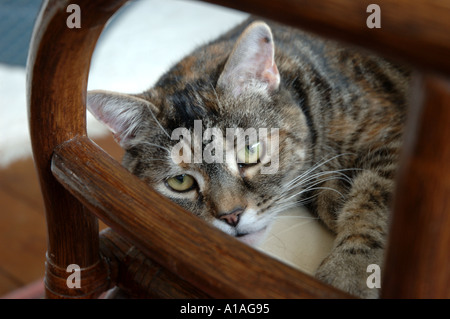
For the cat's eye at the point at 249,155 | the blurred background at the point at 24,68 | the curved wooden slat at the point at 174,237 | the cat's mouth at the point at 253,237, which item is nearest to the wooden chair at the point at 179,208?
the curved wooden slat at the point at 174,237

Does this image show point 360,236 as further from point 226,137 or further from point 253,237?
point 226,137

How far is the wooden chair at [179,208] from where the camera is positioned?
14.1 inches

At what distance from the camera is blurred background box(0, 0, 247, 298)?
6.17ft

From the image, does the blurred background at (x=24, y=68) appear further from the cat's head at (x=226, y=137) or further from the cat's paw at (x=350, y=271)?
the cat's paw at (x=350, y=271)

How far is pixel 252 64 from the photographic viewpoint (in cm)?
94

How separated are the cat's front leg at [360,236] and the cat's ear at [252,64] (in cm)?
26

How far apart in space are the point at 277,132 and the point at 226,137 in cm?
10

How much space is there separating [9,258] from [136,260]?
113 cm

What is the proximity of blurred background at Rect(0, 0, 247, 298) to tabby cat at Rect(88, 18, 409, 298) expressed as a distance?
3.02ft

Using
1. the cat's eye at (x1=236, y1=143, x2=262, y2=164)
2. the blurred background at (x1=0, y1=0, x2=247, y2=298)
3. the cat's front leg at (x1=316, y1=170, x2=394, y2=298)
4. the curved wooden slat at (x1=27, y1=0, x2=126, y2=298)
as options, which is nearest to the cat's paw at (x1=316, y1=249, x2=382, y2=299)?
the cat's front leg at (x1=316, y1=170, x2=394, y2=298)

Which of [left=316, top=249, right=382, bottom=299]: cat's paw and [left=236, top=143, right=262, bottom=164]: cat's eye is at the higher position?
[left=236, top=143, right=262, bottom=164]: cat's eye

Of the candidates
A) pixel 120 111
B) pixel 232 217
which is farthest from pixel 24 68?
pixel 232 217

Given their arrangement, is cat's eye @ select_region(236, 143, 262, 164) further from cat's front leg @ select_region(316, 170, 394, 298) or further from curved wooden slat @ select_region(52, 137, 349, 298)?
curved wooden slat @ select_region(52, 137, 349, 298)

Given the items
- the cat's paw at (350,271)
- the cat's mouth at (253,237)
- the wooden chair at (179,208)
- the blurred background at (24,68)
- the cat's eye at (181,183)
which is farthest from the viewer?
the blurred background at (24,68)
